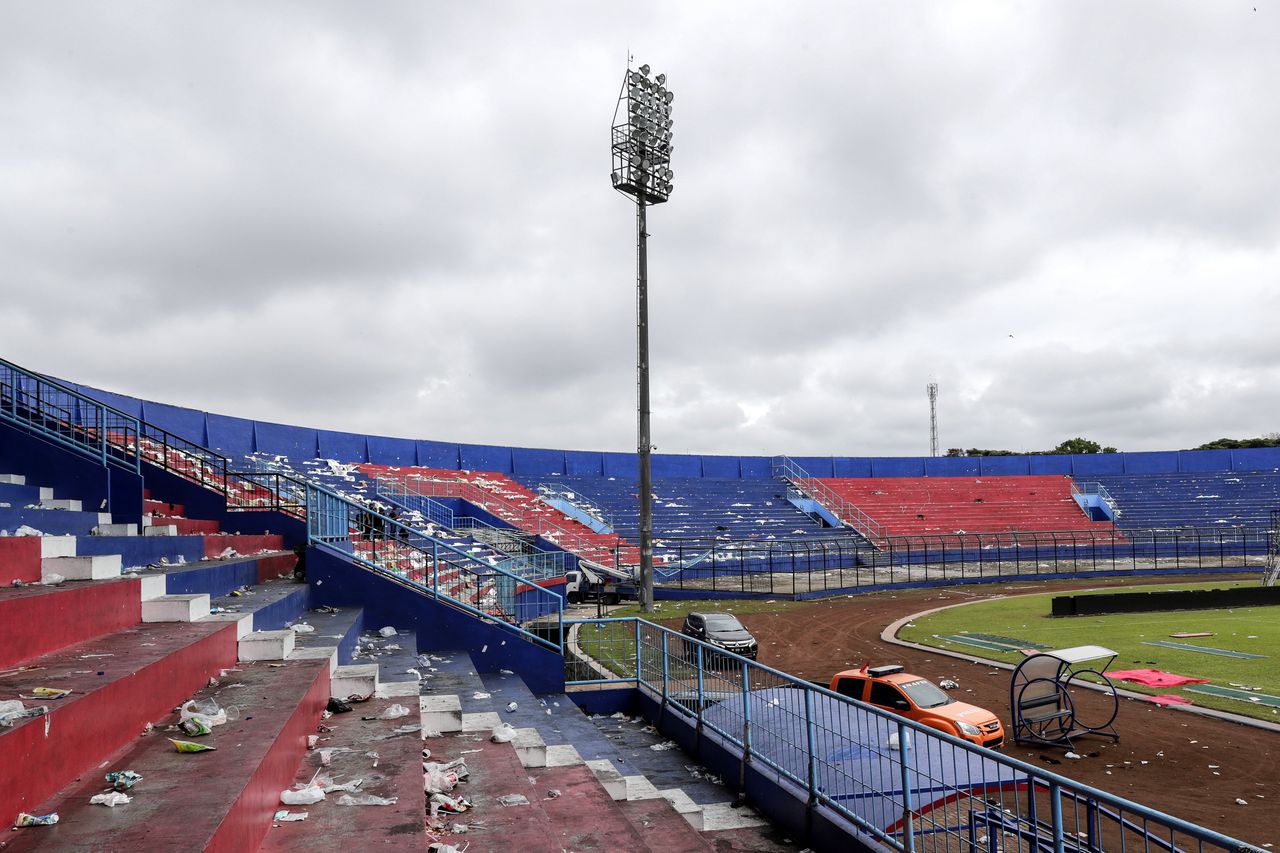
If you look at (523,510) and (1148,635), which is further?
(523,510)

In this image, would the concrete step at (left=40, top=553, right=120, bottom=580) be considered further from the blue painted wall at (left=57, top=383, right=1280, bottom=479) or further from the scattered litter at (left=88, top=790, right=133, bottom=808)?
the blue painted wall at (left=57, top=383, right=1280, bottom=479)

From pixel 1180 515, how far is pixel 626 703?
1946 inches

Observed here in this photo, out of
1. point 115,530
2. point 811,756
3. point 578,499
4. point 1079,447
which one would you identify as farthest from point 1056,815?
point 1079,447

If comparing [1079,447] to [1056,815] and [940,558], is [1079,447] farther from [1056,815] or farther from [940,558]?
[1056,815]

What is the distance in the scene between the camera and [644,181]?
27906mm

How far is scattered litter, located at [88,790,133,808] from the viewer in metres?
3.80

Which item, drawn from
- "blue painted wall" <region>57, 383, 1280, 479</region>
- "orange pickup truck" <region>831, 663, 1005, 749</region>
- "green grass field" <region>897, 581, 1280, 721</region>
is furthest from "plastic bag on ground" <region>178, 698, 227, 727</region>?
"blue painted wall" <region>57, 383, 1280, 479</region>

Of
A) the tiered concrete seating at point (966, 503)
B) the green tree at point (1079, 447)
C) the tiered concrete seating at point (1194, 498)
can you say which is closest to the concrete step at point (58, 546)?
the tiered concrete seating at point (966, 503)

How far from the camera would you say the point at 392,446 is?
41.4 metres

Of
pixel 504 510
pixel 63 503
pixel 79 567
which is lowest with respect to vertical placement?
pixel 504 510

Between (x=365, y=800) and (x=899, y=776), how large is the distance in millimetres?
3994

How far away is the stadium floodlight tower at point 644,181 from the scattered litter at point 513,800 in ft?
63.7

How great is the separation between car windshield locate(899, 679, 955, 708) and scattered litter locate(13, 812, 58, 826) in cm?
1004

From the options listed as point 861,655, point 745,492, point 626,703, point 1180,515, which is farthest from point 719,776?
point 1180,515
